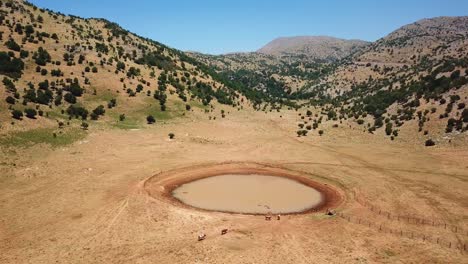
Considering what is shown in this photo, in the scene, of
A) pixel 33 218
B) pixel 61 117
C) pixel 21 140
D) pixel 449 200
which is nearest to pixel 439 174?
pixel 449 200

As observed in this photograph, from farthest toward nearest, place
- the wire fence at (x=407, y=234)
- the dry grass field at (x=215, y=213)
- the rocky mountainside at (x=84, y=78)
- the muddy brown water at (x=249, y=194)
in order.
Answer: the rocky mountainside at (x=84, y=78) < the muddy brown water at (x=249, y=194) < the wire fence at (x=407, y=234) < the dry grass field at (x=215, y=213)

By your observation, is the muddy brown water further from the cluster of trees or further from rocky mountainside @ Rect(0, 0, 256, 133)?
the cluster of trees

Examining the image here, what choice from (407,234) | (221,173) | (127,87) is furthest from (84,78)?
(407,234)

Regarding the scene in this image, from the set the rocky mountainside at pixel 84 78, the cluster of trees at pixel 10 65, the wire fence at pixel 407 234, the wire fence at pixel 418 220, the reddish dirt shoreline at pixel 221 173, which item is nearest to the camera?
the wire fence at pixel 407 234

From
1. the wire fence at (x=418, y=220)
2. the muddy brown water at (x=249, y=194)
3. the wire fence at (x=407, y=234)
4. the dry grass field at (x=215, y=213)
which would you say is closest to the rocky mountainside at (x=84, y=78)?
the dry grass field at (x=215, y=213)

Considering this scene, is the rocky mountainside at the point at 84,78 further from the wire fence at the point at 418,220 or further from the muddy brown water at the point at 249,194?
the wire fence at the point at 418,220

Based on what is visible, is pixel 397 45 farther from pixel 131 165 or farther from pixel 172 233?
pixel 172 233

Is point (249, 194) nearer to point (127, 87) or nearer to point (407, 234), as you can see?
point (407, 234)
